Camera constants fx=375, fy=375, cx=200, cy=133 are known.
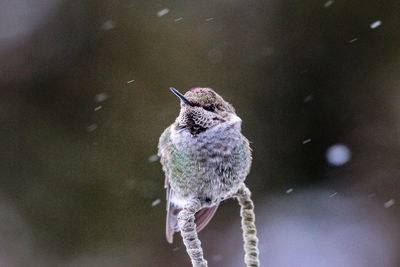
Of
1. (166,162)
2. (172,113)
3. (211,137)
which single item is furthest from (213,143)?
(172,113)

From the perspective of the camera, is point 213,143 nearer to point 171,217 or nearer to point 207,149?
point 207,149

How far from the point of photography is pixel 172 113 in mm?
1290

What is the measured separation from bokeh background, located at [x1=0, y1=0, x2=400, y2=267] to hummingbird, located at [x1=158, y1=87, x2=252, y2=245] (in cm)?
88

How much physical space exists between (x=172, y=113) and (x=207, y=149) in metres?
0.90

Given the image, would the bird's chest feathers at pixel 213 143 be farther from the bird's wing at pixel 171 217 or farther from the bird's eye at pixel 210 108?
the bird's wing at pixel 171 217

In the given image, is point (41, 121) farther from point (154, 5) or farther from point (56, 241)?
point (154, 5)

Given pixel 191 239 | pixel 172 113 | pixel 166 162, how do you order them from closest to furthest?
pixel 191 239 → pixel 166 162 → pixel 172 113

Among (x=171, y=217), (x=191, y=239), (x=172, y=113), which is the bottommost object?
(x=172, y=113)

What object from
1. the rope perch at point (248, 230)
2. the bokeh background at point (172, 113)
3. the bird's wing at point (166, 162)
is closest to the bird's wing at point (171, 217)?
the bird's wing at point (166, 162)

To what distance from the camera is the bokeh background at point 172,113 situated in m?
1.37

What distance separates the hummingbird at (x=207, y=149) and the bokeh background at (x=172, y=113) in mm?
875

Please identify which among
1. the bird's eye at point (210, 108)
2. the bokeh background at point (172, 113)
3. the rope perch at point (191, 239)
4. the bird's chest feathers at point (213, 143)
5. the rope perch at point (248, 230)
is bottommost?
the bokeh background at point (172, 113)

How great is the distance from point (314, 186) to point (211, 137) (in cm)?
123

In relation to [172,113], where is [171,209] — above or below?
above
